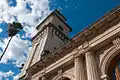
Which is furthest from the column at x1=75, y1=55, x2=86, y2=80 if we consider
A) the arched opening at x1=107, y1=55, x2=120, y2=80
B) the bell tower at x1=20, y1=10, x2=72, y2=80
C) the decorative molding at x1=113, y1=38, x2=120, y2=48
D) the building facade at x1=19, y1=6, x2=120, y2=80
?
the bell tower at x1=20, y1=10, x2=72, y2=80

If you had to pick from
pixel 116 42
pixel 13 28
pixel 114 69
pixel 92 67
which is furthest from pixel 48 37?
pixel 114 69

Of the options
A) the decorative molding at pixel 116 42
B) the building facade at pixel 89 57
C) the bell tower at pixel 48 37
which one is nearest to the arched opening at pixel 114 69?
the building facade at pixel 89 57

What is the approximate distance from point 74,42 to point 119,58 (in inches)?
179

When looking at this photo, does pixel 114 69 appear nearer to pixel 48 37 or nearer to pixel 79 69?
pixel 79 69

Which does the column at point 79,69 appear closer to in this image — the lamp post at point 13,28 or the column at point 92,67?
the column at point 92,67

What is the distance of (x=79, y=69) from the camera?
14.7 m

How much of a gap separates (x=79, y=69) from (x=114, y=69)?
2.70 m

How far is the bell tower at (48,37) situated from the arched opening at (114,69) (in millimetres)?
10067

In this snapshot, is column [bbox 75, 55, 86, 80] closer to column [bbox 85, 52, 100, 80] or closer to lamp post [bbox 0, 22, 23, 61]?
column [bbox 85, 52, 100, 80]

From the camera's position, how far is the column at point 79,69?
1419cm

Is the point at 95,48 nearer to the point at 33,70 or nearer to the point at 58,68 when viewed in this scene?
the point at 58,68

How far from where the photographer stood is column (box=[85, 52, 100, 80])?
42.4ft

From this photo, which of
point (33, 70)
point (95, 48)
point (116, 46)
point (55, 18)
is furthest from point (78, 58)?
point (55, 18)

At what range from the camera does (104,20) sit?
14953 millimetres
